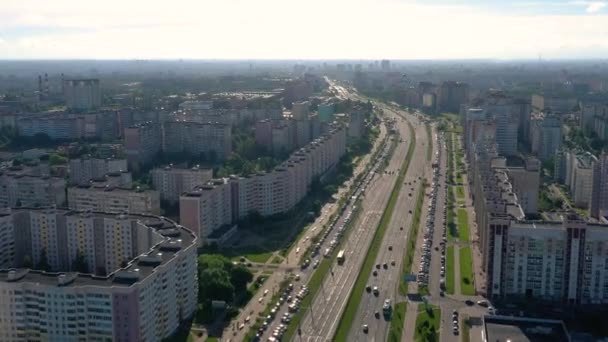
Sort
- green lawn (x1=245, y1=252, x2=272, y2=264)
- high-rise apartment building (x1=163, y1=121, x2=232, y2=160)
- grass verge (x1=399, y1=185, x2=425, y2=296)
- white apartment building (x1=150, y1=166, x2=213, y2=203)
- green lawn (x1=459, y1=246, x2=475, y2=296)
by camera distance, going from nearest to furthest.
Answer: green lawn (x1=459, y1=246, x2=475, y2=296), grass verge (x1=399, y1=185, x2=425, y2=296), green lawn (x1=245, y1=252, x2=272, y2=264), white apartment building (x1=150, y1=166, x2=213, y2=203), high-rise apartment building (x1=163, y1=121, x2=232, y2=160)

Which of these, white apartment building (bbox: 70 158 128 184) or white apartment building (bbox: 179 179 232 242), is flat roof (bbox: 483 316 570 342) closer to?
white apartment building (bbox: 179 179 232 242)

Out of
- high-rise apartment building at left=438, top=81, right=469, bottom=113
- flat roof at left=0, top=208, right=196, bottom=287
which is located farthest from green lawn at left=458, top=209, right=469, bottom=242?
high-rise apartment building at left=438, top=81, right=469, bottom=113

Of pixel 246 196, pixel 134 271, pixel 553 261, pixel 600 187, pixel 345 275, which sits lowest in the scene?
pixel 345 275

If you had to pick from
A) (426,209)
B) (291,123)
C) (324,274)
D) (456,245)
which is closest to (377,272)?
(324,274)

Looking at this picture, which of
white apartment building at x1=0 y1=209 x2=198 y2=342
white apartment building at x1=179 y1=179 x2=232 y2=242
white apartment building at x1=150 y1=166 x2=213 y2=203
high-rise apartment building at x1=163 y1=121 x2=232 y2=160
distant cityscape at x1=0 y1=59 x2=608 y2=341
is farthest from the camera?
high-rise apartment building at x1=163 y1=121 x2=232 y2=160

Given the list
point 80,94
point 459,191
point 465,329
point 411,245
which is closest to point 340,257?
point 411,245

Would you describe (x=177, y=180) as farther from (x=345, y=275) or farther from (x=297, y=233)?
(x=345, y=275)

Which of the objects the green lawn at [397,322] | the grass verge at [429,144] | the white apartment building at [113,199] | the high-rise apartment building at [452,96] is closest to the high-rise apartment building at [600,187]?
the green lawn at [397,322]

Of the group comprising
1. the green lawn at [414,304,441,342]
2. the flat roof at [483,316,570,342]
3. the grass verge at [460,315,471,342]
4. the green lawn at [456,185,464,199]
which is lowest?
the grass verge at [460,315,471,342]
